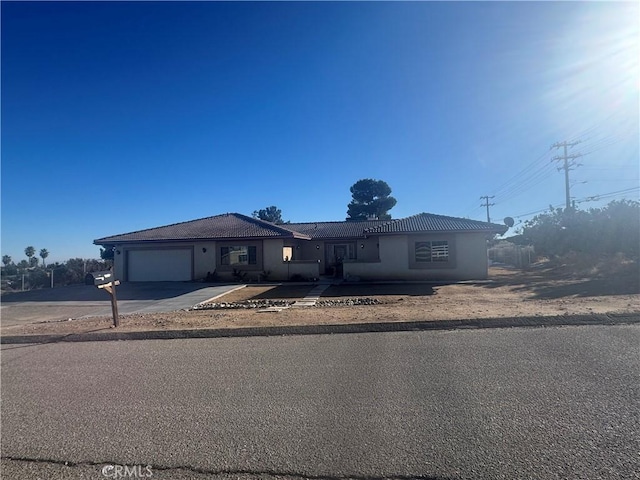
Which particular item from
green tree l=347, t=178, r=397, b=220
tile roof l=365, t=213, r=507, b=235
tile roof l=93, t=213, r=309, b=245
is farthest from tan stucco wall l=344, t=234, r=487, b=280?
green tree l=347, t=178, r=397, b=220

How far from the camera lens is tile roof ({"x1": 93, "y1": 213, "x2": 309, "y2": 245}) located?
73.2ft

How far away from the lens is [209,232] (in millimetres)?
23422

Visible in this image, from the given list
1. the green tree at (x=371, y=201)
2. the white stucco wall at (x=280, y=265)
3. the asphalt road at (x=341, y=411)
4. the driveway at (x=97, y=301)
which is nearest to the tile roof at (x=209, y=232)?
the white stucco wall at (x=280, y=265)

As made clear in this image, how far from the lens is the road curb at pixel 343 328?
7.34 meters

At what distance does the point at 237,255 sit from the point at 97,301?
8.18 metres

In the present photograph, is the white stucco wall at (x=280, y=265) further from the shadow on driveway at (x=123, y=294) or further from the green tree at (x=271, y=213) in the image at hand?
the green tree at (x=271, y=213)

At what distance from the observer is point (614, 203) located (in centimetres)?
2423

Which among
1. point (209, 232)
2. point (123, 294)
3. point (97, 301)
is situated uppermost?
point (209, 232)

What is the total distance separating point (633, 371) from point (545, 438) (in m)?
2.41

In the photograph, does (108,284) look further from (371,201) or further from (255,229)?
(371,201)

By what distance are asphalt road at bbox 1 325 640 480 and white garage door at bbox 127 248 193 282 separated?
669 inches

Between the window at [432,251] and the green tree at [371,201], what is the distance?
27067 millimetres

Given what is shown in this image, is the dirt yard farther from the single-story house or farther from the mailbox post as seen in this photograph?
the single-story house

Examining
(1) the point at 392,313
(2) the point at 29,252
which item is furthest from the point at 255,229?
(2) the point at 29,252
